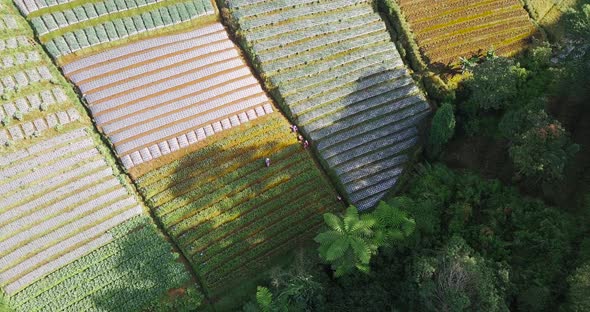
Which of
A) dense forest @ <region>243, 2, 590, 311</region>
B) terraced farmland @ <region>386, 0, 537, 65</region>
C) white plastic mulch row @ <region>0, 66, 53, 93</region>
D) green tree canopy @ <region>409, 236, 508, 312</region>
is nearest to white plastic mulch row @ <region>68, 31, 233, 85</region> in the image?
white plastic mulch row @ <region>0, 66, 53, 93</region>

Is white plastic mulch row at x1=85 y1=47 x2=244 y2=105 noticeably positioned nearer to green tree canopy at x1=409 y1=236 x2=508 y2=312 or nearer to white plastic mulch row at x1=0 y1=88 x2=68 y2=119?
white plastic mulch row at x1=0 y1=88 x2=68 y2=119

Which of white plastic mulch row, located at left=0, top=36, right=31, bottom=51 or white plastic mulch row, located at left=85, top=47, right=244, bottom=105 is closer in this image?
white plastic mulch row, located at left=0, top=36, right=31, bottom=51

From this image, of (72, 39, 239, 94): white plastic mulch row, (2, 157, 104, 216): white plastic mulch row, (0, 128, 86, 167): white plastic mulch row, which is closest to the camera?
(2, 157, 104, 216): white plastic mulch row

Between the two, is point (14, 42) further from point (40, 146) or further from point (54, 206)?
point (54, 206)

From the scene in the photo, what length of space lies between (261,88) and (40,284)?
15600 millimetres

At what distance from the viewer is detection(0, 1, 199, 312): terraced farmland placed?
22641mm

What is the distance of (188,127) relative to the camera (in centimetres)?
2664

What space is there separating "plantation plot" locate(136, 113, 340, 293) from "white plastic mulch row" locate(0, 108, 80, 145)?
5109 mm

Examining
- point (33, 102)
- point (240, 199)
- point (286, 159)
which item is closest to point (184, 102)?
point (240, 199)

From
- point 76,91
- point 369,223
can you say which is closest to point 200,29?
point 76,91

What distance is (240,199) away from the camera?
1019 inches

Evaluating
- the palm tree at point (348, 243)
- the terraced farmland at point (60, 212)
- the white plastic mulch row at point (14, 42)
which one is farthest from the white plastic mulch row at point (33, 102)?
Answer: the palm tree at point (348, 243)

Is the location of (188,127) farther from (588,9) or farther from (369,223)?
(588,9)

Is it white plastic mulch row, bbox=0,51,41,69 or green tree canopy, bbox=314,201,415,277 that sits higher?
white plastic mulch row, bbox=0,51,41,69
